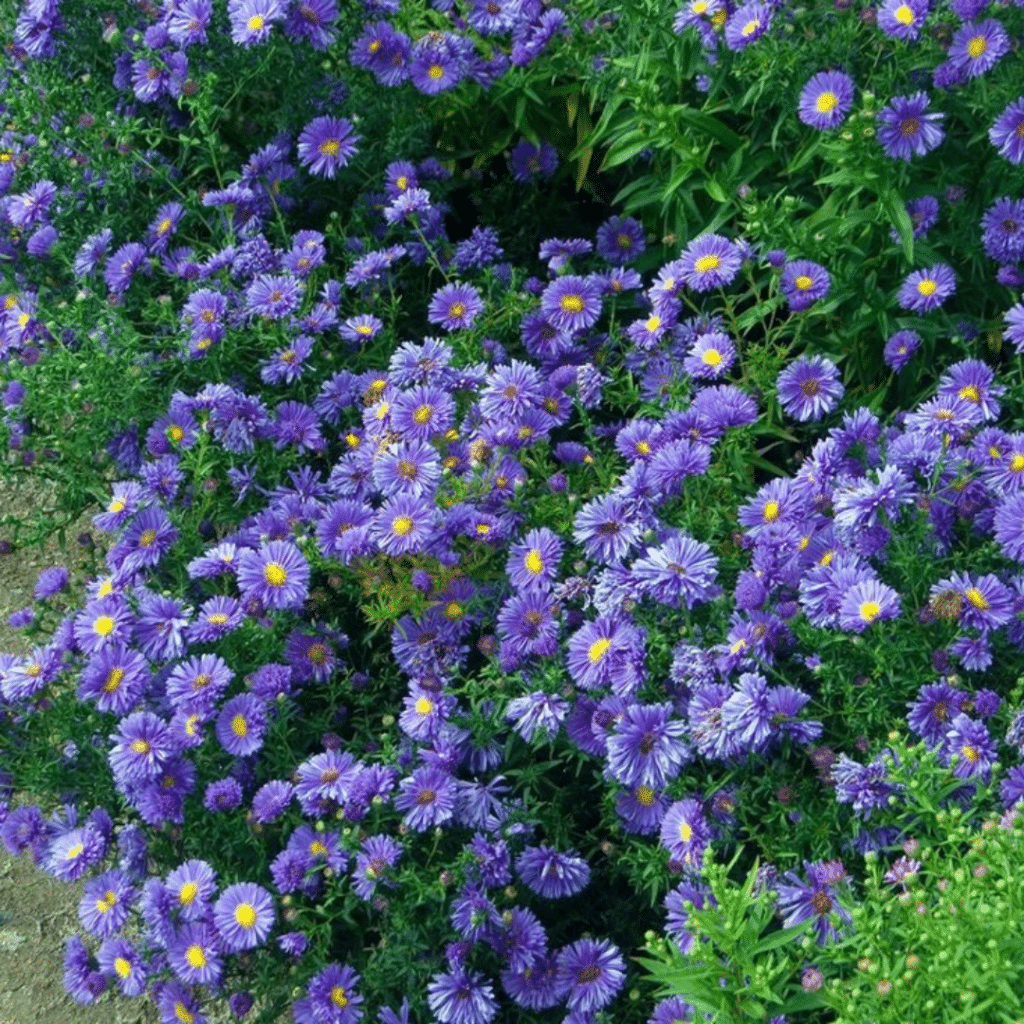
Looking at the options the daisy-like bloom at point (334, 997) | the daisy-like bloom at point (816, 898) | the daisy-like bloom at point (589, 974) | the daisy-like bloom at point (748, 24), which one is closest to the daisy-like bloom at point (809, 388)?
the daisy-like bloom at point (748, 24)

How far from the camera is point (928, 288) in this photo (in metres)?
3.43

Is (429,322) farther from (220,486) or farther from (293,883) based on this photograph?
(293,883)

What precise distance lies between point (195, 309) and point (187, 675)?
3.38ft

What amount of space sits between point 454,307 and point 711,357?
71 cm

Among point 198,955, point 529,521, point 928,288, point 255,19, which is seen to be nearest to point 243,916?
point 198,955

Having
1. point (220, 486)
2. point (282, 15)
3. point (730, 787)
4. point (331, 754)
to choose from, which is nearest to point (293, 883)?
point (331, 754)

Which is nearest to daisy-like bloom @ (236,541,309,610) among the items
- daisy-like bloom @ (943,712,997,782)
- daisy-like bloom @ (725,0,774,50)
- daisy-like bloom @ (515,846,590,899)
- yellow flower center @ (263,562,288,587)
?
yellow flower center @ (263,562,288,587)

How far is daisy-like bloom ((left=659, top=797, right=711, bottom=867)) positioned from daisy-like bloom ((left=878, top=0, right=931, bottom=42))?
159 cm

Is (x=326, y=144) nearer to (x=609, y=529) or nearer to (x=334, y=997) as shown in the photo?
(x=609, y=529)

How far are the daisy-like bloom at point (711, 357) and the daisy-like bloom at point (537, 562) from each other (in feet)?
1.67

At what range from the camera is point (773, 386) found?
11.5 feet

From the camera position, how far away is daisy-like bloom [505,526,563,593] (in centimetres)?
318

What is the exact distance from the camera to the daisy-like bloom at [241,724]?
3.14 m

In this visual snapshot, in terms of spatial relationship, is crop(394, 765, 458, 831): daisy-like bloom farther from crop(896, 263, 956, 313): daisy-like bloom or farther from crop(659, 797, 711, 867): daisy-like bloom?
crop(896, 263, 956, 313): daisy-like bloom
